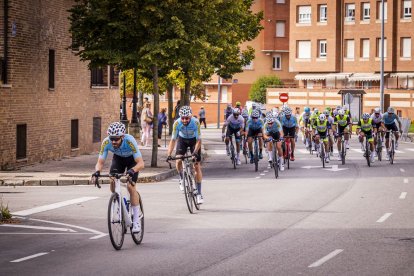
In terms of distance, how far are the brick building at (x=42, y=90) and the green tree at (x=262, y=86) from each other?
58518 mm

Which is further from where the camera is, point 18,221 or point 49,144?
point 49,144

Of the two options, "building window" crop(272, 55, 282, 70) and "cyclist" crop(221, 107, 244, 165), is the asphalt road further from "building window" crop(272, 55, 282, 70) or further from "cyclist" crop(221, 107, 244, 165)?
"building window" crop(272, 55, 282, 70)

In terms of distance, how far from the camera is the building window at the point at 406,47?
9156 centimetres

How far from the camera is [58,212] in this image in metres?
21.0

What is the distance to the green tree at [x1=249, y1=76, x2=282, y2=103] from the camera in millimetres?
101938

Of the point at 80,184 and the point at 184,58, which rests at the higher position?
the point at 184,58

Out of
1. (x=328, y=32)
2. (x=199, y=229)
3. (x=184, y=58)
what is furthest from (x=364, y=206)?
(x=328, y=32)

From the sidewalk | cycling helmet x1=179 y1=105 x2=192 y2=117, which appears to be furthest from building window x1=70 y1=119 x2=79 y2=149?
cycling helmet x1=179 y1=105 x2=192 y2=117

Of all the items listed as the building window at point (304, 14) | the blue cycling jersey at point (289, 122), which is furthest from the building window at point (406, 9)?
the blue cycling jersey at point (289, 122)

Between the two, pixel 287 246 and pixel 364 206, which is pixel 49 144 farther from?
pixel 287 246

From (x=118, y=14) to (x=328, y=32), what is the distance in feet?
215

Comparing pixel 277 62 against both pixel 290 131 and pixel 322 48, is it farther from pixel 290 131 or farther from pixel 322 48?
pixel 290 131

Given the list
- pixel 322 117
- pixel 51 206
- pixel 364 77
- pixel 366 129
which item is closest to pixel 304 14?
pixel 364 77

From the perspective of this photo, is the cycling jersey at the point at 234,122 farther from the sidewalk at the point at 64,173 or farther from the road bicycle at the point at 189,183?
the road bicycle at the point at 189,183
